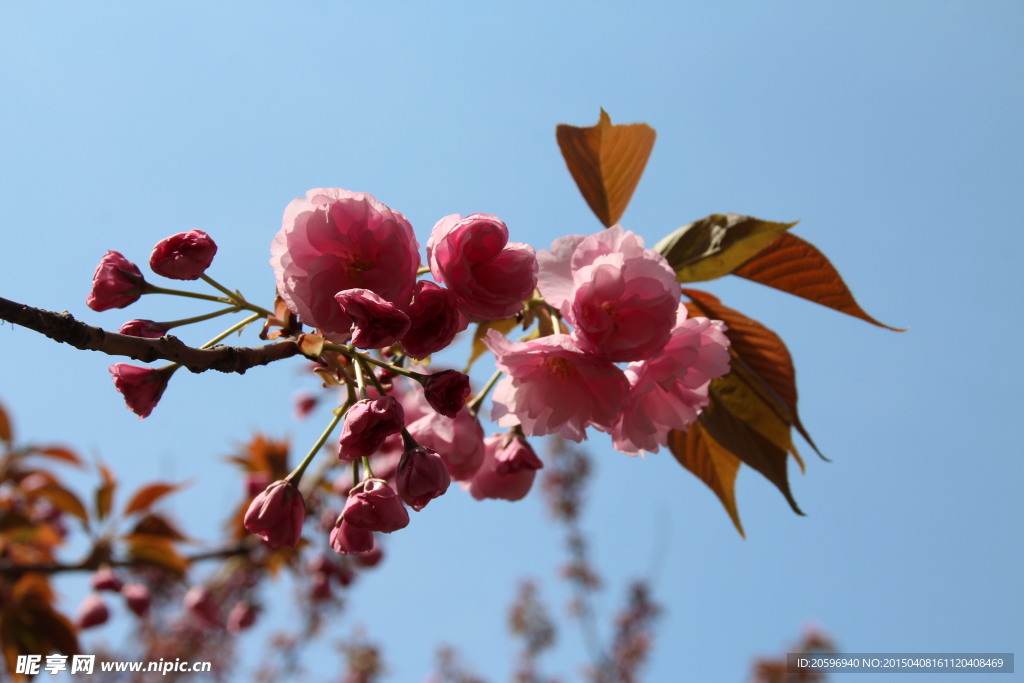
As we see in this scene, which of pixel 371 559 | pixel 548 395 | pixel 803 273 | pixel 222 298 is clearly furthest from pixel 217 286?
pixel 371 559

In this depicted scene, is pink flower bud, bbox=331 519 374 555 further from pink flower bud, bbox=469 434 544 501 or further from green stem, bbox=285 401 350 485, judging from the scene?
pink flower bud, bbox=469 434 544 501

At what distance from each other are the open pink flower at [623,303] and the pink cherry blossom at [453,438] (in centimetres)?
38

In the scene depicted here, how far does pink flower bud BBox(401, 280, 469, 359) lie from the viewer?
1.05 meters

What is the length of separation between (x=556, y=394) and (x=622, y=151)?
2.25ft

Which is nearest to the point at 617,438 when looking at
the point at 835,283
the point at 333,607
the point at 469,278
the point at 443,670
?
the point at 469,278

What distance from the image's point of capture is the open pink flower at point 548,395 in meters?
1.23

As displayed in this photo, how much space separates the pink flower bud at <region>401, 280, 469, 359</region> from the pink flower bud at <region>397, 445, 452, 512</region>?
19 cm

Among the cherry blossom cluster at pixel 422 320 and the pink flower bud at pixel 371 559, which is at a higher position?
the cherry blossom cluster at pixel 422 320

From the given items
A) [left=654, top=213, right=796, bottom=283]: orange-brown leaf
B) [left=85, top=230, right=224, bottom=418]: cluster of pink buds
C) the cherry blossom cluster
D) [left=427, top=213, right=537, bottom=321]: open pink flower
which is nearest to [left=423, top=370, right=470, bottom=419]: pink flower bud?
the cherry blossom cluster

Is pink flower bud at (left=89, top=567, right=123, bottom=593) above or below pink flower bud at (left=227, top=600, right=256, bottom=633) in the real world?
above

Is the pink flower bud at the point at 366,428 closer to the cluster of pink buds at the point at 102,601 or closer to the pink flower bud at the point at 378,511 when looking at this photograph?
the pink flower bud at the point at 378,511

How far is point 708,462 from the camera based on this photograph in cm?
173

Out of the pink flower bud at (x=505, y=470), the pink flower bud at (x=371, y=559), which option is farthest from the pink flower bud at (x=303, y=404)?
the pink flower bud at (x=505, y=470)

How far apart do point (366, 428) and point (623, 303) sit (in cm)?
45
